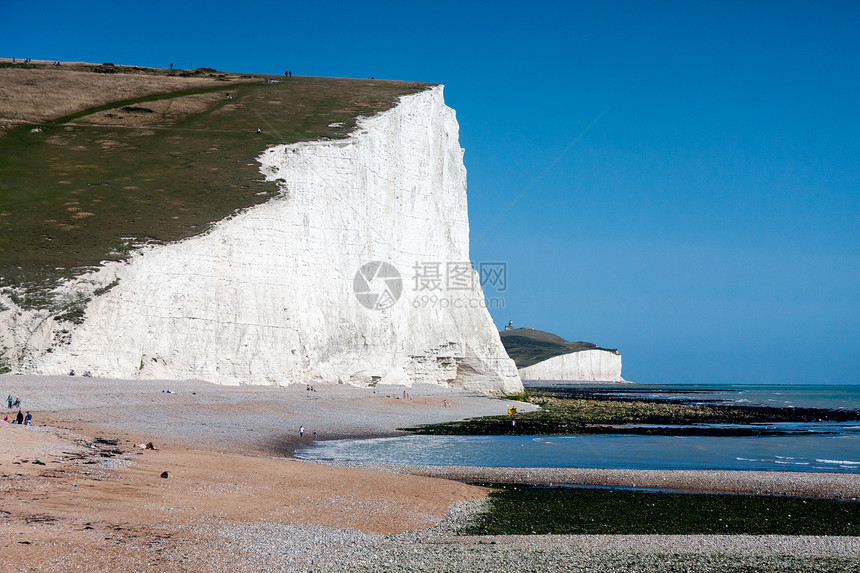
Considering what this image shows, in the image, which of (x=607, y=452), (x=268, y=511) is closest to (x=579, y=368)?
(x=607, y=452)

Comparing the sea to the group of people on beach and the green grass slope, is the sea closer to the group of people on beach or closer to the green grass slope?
the group of people on beach

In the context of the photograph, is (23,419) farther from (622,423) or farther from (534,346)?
(534,346)

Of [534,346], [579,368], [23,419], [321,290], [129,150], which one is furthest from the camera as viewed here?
[534,346]

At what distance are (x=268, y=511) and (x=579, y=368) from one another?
11319cm

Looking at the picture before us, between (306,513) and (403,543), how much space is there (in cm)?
228

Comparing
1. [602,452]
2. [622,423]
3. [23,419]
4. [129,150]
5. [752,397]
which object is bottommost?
[752,397]

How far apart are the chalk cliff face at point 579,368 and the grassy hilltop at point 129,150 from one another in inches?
2733

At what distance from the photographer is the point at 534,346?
12862cm

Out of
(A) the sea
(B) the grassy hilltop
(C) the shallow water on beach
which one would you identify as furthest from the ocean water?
(B) the grassy hilltop

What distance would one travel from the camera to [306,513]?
1142cm

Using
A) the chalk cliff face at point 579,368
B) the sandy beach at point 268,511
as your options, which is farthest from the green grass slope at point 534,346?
the sandy beach at point 268,511

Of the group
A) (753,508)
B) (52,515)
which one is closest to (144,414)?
(52,515)

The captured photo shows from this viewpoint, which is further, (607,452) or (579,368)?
(579,368)

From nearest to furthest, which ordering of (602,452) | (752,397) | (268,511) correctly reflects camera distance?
(268,511) → (602,452) → (752,397)
